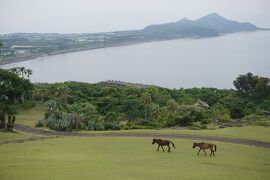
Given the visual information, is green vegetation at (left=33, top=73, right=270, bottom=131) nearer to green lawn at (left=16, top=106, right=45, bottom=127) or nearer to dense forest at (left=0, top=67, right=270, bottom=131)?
dense forest at (left=0, top=67, right=270, bottom=131)

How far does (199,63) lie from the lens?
172m

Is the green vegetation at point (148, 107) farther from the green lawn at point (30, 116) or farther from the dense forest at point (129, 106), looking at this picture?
the green lawn at point (30, 116)

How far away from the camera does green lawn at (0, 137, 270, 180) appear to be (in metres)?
15.5

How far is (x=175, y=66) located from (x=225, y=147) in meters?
146

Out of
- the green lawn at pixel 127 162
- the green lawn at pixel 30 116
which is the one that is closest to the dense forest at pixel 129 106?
the green lawn at pixel 30 116

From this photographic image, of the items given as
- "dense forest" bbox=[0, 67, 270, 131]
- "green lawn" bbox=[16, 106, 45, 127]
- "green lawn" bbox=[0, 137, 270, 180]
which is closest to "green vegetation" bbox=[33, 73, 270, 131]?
"dense forest" bbox=[0, 67, 270, 131]

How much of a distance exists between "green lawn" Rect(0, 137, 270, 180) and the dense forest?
12.5 m

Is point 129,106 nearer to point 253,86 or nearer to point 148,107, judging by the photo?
point 148,107

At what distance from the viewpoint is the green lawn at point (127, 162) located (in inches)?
612

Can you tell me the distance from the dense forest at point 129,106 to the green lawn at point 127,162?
12.5 metres

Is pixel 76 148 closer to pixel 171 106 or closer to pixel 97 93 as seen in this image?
pixel 171 106

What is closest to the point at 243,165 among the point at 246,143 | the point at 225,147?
the point at 225,147

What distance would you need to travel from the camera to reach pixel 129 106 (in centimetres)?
5866

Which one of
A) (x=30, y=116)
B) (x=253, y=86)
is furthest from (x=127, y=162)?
(x=253, y=86)
